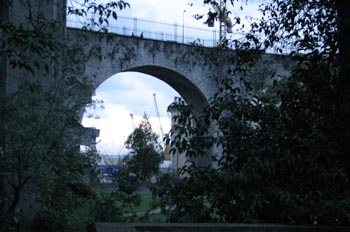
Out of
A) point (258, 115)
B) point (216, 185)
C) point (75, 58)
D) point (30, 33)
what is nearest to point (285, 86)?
point (258, 115)

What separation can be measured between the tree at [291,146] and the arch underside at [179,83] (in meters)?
15.0

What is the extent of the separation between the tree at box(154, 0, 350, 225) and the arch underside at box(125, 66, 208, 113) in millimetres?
15004

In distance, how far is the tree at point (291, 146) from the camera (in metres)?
5.16

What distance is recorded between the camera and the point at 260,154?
5.46 metres

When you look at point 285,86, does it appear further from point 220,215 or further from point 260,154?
point 220,215

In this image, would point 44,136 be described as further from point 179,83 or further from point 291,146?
point 179,83

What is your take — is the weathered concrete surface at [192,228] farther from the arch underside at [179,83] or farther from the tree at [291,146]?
the arch underside at [179,83]

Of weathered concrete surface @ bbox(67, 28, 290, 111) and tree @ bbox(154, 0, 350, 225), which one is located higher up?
weathered concrete surface @ bbox(67, 28, 290, 111)

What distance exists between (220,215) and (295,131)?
127cm

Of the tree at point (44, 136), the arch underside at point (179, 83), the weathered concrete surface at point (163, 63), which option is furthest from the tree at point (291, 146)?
the arch underside at point (179, 83)

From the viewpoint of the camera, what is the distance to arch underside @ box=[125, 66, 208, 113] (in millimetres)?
21453

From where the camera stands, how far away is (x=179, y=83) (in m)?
22.7

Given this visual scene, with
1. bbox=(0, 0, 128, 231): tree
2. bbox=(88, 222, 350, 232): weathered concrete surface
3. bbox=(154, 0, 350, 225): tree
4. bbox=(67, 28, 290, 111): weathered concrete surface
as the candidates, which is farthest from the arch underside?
bbox=(88, 222, 350, 232): weathered concrete surface

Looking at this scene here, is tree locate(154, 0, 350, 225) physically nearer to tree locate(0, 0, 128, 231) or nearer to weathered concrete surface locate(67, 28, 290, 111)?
tree locate(0, 0, 128, 231)
